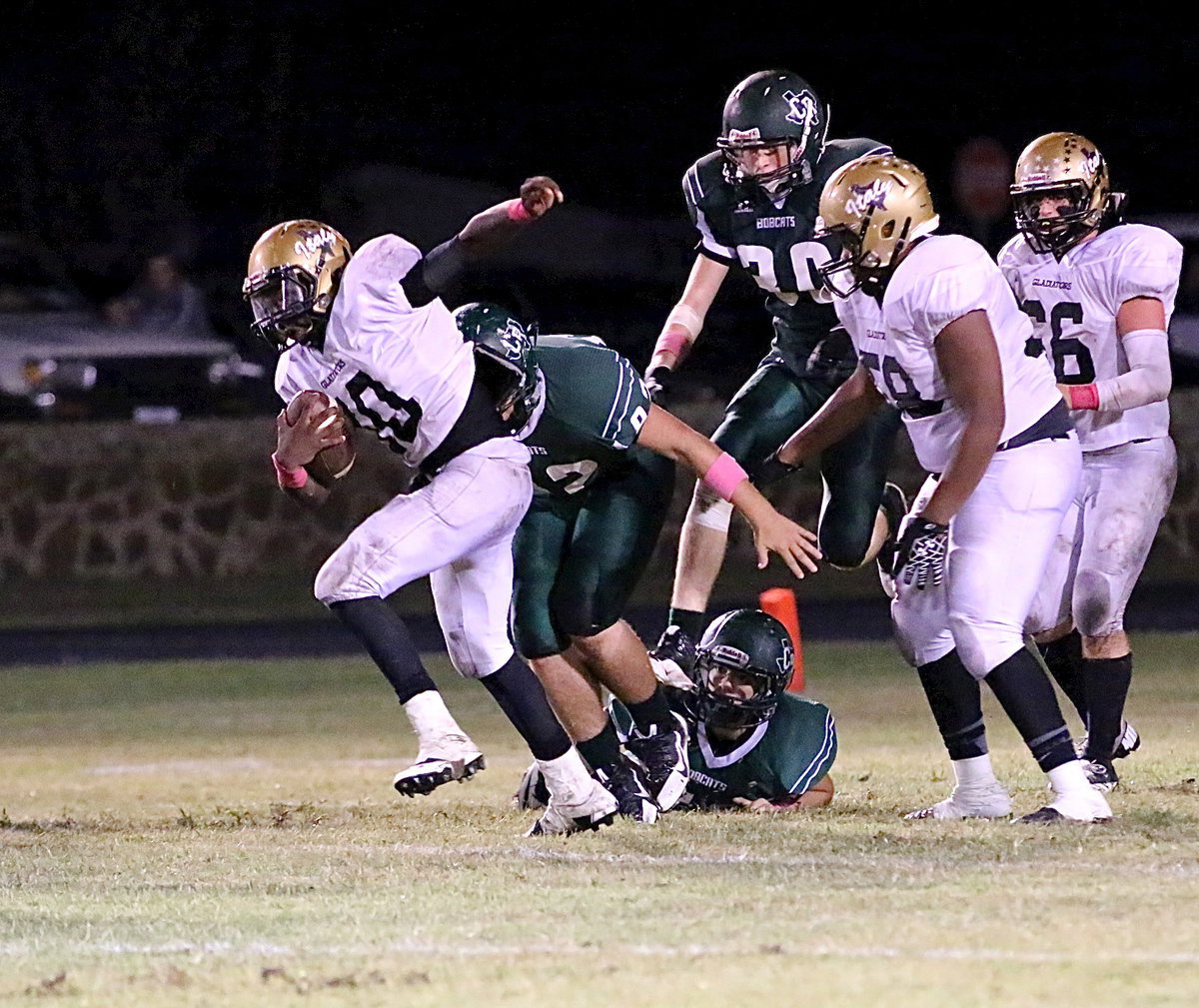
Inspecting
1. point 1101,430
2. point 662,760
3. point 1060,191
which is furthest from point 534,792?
point 1060,191

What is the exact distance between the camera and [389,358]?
Answer: 5762mm

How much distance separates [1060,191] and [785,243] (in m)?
0.85

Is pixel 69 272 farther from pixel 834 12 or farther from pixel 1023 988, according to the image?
pixel 1023 988

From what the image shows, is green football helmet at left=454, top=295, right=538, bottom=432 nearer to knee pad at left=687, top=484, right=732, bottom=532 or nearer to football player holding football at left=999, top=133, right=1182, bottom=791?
knee pad at left=687, top=484, right=732, bottom=532

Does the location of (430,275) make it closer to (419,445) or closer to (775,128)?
(419,445)

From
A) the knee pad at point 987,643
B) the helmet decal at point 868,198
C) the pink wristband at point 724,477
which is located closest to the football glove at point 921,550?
the knee pad at point 987,643

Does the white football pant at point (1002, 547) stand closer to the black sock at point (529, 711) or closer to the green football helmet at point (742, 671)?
the green football helmet at point (742, 671)

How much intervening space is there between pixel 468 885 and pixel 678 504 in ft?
31.0

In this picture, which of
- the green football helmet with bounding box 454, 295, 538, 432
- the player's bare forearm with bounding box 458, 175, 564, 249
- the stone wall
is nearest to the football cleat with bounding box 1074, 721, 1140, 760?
the green football helmet with bounding box 454, 295, 538, 432

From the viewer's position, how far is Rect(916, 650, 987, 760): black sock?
6.16m

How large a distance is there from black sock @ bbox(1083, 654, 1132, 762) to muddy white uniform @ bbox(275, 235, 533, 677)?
1.87 metres

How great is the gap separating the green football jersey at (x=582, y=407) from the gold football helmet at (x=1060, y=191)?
1295mm

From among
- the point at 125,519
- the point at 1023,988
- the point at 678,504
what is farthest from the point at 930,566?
the point at 125,519

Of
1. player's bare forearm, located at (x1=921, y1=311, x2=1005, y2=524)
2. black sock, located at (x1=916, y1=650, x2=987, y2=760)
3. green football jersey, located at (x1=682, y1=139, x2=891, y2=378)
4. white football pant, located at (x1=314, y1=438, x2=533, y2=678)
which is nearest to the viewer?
player's bare forearm, located at (x1=921, y1=311, x2=1005, y2=524)
